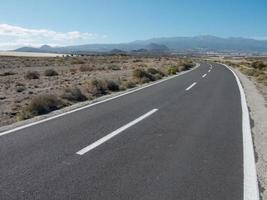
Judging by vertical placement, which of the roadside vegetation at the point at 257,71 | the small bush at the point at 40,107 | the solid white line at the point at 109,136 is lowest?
the roadside vegetation at the point at 257,71

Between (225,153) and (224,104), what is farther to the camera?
(224,104)

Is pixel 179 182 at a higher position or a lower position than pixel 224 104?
higher

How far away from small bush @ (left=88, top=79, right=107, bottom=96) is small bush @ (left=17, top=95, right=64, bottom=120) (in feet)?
13.3

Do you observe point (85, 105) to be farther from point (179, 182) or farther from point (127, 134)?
point (179, 182)

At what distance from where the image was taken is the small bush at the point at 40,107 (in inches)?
392

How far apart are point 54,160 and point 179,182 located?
7.16 feet

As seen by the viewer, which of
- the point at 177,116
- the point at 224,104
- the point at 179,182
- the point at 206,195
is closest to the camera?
the point at 206,195

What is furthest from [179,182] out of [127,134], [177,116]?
[177,116]

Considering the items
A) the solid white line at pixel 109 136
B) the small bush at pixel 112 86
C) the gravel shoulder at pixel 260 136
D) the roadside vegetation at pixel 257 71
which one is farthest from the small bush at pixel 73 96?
the roadside vegetation at pixel 257 71

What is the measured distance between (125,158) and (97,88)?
1081 centimetres

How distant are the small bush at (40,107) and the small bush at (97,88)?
4.05m

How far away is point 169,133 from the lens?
782 cm

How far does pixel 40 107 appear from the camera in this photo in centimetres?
1061

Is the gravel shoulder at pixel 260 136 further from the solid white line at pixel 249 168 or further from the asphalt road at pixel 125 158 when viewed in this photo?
the asphalt road at pixel 125 158
